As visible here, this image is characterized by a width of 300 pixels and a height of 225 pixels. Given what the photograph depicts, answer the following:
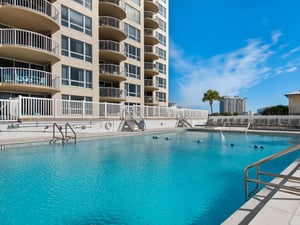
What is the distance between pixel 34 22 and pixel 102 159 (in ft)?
46.0

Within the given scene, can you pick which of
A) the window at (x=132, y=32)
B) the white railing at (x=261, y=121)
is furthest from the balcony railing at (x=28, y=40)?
the white railing at (x=261, y=121)

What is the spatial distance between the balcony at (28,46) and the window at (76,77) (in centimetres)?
155

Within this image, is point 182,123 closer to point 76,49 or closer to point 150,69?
point 150,69

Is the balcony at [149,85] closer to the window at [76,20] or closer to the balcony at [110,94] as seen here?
the balcony at [110,94]

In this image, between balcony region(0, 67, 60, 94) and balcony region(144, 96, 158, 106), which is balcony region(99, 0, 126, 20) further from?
balcony region(144, 96, 158, 106)

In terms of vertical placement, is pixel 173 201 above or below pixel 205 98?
below

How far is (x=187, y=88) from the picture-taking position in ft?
120

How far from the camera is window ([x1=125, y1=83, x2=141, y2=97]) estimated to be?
27353mm

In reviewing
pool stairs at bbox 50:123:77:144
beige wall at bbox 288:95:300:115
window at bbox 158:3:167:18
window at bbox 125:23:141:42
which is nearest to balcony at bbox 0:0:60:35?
pool stairs at bbox 50:123:77:144

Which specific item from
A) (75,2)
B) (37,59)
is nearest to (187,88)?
(75,2)

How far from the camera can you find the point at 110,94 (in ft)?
80.4

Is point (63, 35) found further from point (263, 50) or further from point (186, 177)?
point (263, 50)

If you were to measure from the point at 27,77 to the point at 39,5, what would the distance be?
5960 mm

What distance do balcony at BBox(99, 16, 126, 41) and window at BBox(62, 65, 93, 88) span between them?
19.3 feet
